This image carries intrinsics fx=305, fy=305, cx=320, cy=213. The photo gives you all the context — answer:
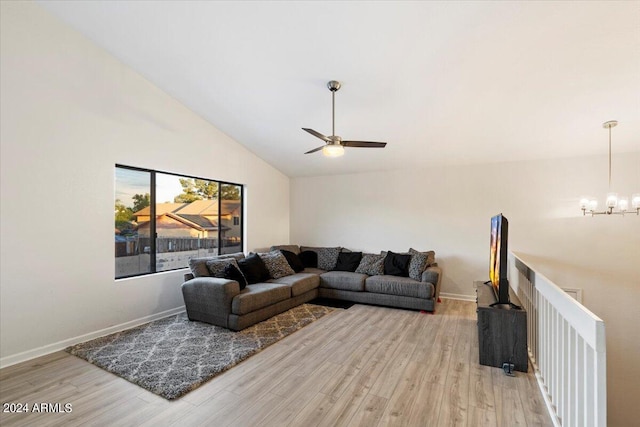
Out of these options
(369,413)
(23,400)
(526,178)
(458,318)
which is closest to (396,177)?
(526,178)

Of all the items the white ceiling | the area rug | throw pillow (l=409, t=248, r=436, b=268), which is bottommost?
the area rug

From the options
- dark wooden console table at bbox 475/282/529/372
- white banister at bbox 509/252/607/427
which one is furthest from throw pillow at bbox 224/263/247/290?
white banister at bbox 509/252/607/427

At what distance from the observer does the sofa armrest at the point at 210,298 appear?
12.3 ft

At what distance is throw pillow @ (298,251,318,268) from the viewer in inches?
242

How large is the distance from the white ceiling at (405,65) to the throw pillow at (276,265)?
6.90 ft

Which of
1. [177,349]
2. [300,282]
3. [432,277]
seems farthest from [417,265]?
[177,349]

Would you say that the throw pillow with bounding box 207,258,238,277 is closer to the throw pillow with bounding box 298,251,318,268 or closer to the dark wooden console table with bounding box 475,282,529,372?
the throw pillow with bounding box 298,251,318,268

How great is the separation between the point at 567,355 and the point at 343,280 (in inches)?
133

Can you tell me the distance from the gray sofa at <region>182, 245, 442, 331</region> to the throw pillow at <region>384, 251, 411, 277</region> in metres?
0.17

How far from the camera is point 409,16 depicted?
2.63 m

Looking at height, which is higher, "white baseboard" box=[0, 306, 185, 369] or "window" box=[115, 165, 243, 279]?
"window" box=[115, 165, 243, 279]

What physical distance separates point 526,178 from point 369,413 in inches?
179

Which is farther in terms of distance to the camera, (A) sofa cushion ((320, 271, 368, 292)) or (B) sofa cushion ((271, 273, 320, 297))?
(A) sofa cushion ((320, 271, 368, 292))

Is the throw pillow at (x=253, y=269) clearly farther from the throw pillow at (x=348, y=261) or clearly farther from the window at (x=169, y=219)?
the throw pillow at (x=348, y=261)
